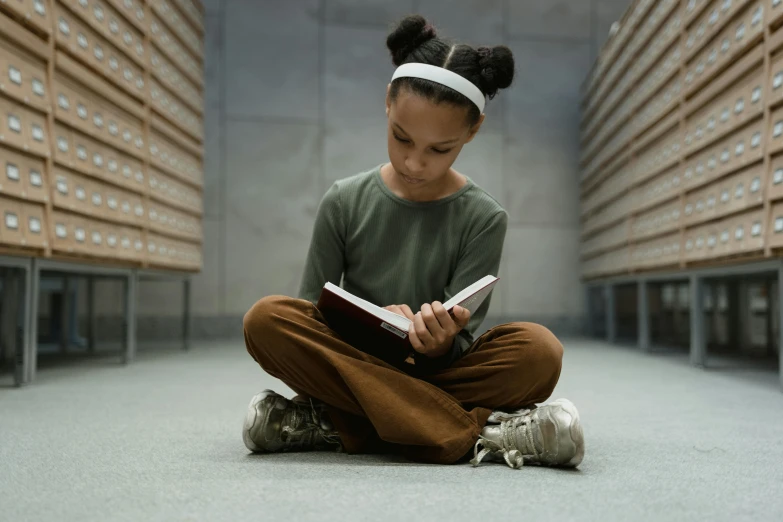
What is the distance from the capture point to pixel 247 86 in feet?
17.6

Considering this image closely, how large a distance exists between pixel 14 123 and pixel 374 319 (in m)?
1.83

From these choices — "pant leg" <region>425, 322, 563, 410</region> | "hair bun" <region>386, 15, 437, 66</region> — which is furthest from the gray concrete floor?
"hair bun" <region>386, 15, 437, 66</region>

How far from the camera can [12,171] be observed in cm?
238

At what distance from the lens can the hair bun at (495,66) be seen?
1396 mm

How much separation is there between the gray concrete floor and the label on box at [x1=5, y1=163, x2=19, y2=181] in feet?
2.46

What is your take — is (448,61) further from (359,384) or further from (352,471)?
(352,471)

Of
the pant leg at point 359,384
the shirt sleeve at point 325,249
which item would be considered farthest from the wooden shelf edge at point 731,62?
the pant leg at point 359,384

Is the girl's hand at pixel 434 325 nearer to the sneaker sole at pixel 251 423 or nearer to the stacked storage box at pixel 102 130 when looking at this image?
the sneaker sole at pixel 251 423

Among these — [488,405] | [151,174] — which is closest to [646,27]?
[151,174]

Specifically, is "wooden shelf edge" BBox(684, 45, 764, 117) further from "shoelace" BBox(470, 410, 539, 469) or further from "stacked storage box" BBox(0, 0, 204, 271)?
"stacked storage box" BBox(0, 0, 204, 271)

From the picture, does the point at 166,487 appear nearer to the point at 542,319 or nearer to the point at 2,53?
the point at 2,53

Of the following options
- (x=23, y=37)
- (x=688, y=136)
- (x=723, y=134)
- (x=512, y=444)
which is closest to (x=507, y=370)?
(x=512, y=444)

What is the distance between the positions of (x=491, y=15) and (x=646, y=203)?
2.50 m

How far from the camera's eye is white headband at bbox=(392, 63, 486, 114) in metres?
1.36
